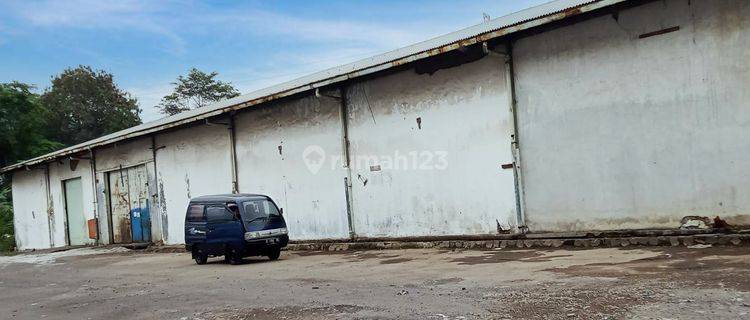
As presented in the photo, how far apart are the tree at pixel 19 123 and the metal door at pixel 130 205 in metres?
14.1

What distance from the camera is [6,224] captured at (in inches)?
1272

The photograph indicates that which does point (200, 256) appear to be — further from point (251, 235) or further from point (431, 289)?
point (431, 289)

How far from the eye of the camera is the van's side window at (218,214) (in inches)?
515

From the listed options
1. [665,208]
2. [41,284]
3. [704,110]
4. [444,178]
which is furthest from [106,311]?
[704,110]

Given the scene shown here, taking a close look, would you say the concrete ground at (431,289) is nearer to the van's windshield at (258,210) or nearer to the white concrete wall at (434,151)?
the van's windshield at (258,210)

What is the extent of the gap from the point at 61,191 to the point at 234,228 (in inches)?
682

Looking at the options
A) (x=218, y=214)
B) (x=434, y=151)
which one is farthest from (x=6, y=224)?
(x=434, y=151)

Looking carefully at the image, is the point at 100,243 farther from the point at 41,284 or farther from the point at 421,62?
the point at 421,62

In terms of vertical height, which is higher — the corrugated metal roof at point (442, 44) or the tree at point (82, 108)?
the tree at point (82, 108)

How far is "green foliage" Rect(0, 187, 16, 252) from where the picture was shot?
2989 centimetres

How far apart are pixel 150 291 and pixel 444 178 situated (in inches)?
282

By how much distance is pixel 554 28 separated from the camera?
11.9 metres

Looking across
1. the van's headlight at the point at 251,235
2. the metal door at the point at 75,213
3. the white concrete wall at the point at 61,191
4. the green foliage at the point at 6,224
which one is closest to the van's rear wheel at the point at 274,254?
the van's headlight at the point at 251,235

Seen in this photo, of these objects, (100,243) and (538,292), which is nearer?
(538,292)
